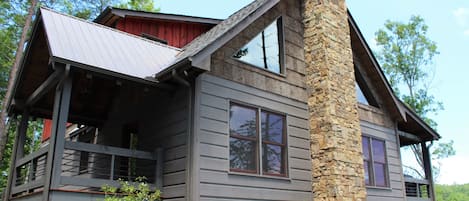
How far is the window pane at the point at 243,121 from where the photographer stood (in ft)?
25.9

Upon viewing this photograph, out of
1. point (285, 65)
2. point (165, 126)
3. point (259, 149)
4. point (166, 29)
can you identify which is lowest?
point (259, 149)

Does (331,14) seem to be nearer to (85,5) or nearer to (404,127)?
(404,127)

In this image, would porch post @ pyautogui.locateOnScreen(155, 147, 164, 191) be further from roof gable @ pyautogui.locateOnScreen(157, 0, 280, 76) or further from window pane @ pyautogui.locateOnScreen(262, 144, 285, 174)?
window pane @ pyautogui.locateOnScreen(262, 144, 285, 174)

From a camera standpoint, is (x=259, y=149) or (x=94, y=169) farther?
(x=259, y=149)

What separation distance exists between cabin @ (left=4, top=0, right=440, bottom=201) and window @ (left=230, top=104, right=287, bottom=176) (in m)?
0.02

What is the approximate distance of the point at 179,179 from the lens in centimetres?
711

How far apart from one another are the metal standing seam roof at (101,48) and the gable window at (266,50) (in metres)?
1.66

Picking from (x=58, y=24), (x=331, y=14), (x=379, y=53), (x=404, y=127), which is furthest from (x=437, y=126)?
(x=58, y=24)

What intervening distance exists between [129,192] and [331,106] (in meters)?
4.57

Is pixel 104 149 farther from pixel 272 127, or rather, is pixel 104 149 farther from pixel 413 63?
pixel 413 63

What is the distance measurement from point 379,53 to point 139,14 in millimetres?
17040

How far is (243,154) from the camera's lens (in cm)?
786

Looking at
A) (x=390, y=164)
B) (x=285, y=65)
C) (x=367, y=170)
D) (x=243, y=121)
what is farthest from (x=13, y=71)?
(x=390, y=164)

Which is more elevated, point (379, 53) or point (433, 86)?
point (379, 53)
